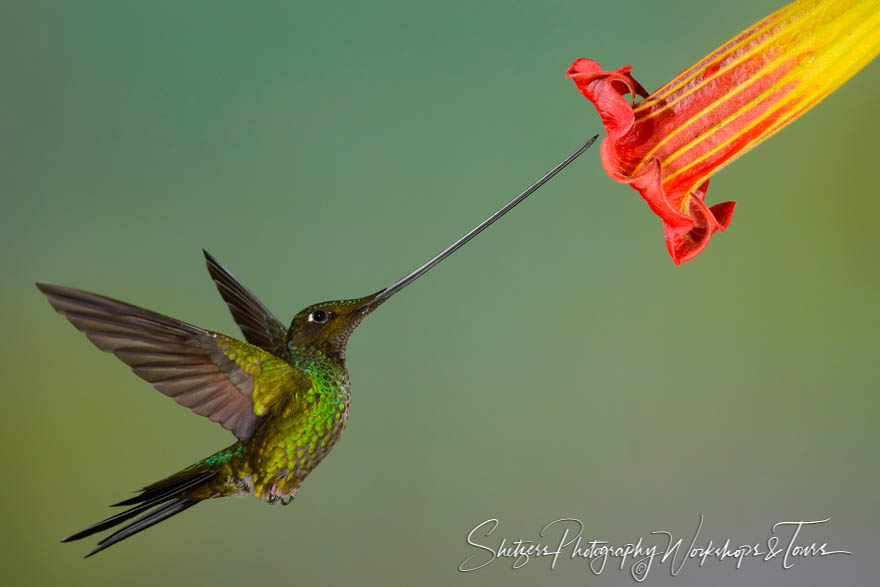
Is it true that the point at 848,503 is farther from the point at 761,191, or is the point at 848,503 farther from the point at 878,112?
the point at 878,112

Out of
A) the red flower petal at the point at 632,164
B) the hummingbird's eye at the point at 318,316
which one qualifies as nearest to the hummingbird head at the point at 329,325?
the hummingbird's eye at the point at 318,316

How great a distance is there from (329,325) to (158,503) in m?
0.24

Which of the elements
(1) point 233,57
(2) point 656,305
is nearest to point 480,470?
(2) point 656,305

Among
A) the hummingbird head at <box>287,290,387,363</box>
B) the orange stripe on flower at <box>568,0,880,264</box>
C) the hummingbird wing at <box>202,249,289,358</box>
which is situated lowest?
the orange stripe on flower at <box>568,0,880,264</box>

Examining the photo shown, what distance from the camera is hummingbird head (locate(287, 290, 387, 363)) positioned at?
0.82m

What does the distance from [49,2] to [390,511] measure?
99 centimetres

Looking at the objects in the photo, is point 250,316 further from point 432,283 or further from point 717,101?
point 717,101

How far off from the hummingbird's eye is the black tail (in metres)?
0.20

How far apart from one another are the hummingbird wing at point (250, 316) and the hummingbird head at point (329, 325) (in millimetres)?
93

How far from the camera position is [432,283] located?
1.35 meters

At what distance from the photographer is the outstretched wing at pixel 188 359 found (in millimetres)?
667

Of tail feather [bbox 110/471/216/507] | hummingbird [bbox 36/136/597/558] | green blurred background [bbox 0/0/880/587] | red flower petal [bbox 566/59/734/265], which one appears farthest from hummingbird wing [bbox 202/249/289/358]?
red flower petal [bbox 566/59/734/265]

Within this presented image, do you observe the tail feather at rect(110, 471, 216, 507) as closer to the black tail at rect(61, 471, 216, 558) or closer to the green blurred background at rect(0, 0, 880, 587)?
the black tail at rect(61, 471, 216, 558)

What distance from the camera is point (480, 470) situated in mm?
1355
